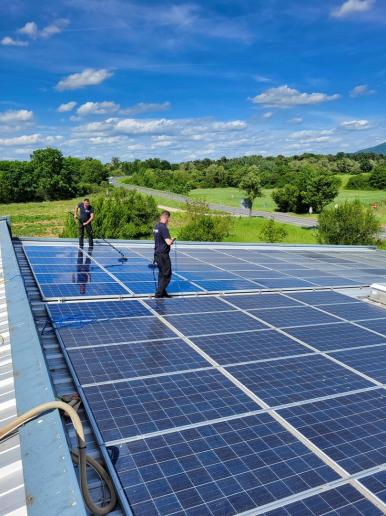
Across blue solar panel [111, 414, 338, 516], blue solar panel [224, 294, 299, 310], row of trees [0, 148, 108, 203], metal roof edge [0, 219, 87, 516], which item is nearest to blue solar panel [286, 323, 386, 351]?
blue solar panel [224, 294, 299, 310]

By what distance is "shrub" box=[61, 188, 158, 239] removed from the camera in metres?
46.6

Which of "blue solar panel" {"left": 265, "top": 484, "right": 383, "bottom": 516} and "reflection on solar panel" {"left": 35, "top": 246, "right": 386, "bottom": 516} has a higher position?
"reflection on solar panel" {"left": 35, "top": 246, "right": 386, "bottom": 516}

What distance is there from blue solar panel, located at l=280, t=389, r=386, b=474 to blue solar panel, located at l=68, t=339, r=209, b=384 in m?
1.90

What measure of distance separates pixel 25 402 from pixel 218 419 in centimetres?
236

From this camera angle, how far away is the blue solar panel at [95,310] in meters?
9.03

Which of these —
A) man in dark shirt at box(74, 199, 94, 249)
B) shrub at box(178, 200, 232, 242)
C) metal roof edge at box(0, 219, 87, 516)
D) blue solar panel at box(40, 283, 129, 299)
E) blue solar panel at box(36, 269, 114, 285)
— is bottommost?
shrub at box(178, 200, 232, 242)

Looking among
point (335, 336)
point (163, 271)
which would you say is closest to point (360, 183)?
point (163, 271)

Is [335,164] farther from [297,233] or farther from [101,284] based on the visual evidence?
[101,284]

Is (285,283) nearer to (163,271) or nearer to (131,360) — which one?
(163,271)

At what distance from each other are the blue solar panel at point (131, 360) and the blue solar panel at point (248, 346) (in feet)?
1.28

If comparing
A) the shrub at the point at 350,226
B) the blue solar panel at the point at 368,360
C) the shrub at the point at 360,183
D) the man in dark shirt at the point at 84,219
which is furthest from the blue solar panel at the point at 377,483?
the shrub at the point at 360,183

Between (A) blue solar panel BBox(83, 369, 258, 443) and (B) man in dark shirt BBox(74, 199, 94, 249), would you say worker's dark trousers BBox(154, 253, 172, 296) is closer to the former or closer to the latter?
(A) blue solar panel BBox(83, 369, 258, 443)

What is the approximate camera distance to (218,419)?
214 inches

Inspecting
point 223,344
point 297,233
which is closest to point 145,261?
point 223,344
